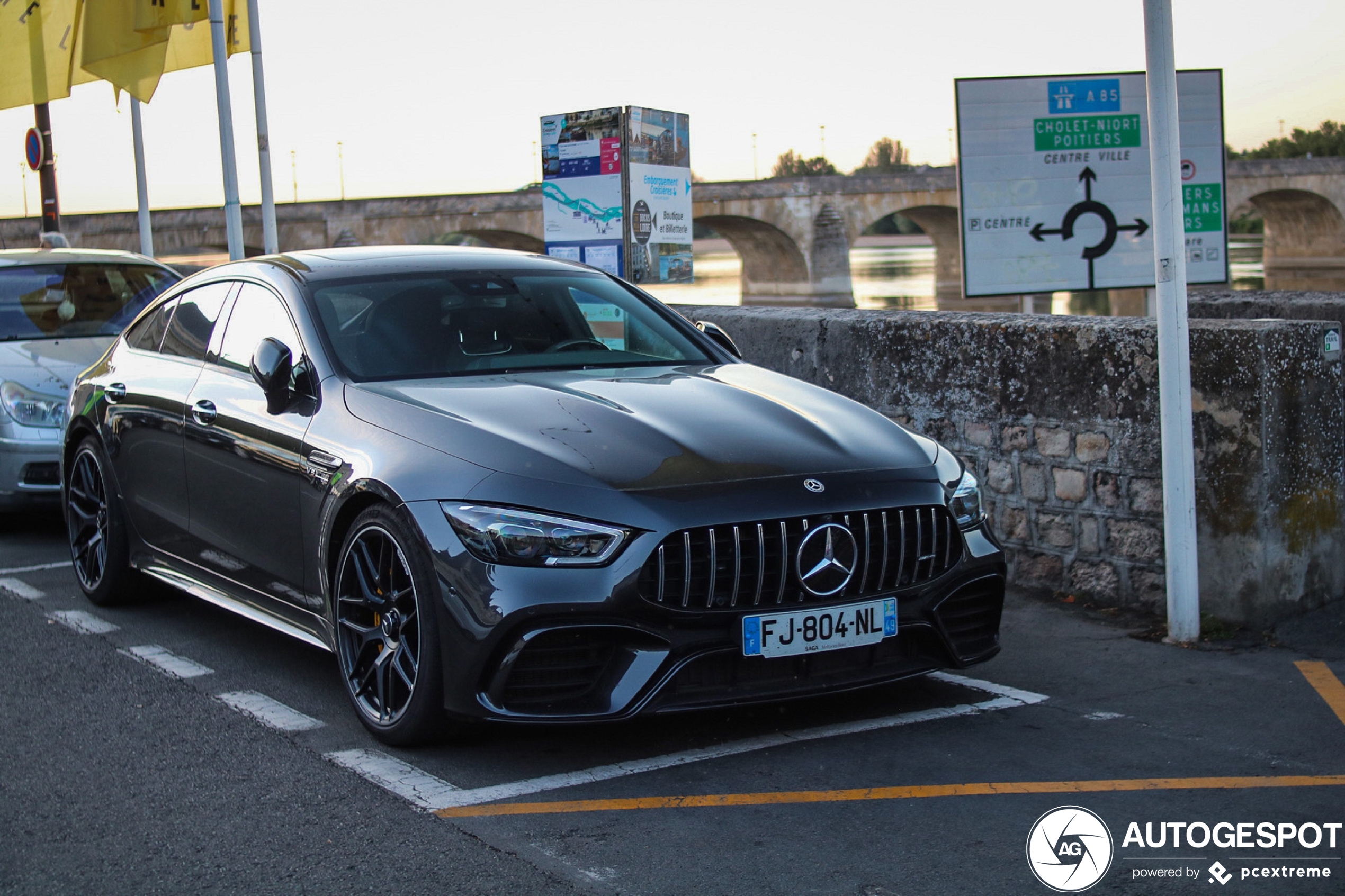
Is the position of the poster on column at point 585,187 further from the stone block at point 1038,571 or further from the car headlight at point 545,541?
the car headlight at point 545,541

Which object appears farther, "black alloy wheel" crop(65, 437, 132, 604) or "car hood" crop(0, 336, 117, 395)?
"car hood" crop(0, 336, 117, 395)

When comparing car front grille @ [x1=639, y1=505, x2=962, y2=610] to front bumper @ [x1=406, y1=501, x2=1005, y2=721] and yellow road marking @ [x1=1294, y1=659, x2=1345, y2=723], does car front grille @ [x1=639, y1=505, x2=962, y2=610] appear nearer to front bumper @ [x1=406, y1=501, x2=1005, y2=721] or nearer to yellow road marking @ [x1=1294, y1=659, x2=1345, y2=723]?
front bumper @ [x1=406, y1=501, x2=1005, y2=721]

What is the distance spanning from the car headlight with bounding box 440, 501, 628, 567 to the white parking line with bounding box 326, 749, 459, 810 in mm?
628

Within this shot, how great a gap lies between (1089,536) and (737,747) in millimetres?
2529

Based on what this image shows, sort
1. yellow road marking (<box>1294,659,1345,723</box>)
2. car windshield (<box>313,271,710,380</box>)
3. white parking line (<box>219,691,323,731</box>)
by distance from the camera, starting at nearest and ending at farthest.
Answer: white parking line (<box>219,691,323,731</box>)
yellow road marking (<box>1294,659,1345,723</box>)
car windshield (<box>313,271,710,380</box>)

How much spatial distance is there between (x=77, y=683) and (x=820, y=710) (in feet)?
8.44

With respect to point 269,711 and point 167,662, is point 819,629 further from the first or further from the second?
point 167,662

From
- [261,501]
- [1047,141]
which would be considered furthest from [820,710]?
[1047,141]

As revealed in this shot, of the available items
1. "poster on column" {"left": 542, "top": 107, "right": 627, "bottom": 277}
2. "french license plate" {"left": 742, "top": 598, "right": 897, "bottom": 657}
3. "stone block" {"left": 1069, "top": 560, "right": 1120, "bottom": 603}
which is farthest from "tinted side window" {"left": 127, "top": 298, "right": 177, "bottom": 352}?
"poster on column" {"left": 542, "top": 107, "right": 627, "bottom": 277}

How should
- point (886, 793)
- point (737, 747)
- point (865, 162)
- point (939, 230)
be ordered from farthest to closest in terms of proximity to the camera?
point (865, 162) → point (939, 230) → point (737, 747) → point (886, 793)

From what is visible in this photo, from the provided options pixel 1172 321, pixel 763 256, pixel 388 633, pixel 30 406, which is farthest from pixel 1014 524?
pixel 763 256

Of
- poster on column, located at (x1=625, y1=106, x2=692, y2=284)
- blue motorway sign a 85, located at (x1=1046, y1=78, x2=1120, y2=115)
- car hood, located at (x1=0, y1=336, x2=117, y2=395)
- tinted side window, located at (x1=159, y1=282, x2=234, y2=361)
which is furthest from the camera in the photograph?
poster on column, located at (x1=625, y1=106, x2=692, y2=284)

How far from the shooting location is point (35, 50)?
17.0m

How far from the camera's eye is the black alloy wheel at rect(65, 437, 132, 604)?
20.2 ft
